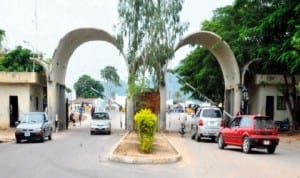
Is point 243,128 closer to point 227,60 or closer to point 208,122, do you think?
point 208,122

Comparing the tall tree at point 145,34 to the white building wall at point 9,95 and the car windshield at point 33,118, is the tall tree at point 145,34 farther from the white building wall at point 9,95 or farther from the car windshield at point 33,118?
the white building wall at point 9,95

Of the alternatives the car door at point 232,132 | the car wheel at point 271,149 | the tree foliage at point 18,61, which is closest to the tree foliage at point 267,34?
the car door at point 232,132

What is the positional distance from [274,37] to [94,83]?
392 feet

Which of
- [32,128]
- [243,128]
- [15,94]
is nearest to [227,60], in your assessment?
[15,94]

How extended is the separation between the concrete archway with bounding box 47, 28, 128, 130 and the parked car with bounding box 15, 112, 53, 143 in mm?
11454

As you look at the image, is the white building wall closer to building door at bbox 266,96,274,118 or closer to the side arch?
the side arch

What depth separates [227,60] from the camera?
44375mm

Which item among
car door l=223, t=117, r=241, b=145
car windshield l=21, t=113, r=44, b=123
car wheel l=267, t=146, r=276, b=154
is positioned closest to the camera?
car wheel l=267, t=146, r=276, b=154

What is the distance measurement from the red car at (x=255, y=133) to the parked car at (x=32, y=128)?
10932 mm

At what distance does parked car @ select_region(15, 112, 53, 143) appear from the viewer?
29062 mm

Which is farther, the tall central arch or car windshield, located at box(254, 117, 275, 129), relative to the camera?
the tall central arch

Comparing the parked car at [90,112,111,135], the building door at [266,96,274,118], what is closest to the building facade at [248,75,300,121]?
the building door at [266,96,274,118]

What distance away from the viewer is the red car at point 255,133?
73.9 ft

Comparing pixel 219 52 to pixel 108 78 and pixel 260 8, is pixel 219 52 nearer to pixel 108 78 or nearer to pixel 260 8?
pixel 260 8
